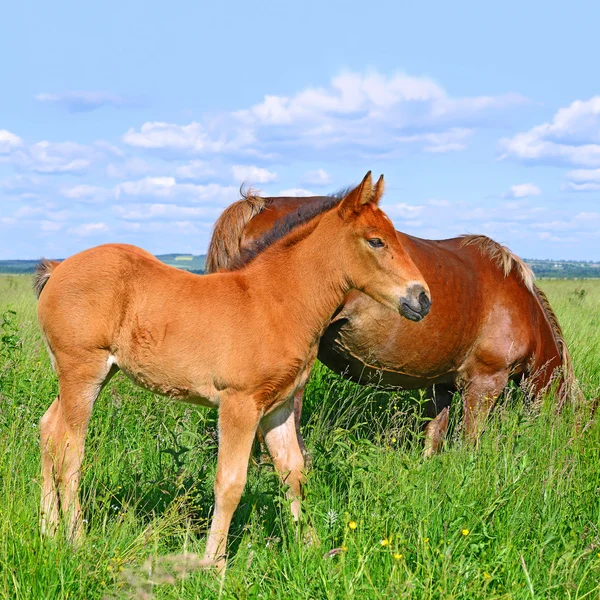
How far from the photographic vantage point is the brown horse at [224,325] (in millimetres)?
3906

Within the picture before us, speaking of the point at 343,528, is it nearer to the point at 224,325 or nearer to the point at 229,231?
the point at 224,325

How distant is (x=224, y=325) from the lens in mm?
4027

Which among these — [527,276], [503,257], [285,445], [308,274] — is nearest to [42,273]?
[308,274]

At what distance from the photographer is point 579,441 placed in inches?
206

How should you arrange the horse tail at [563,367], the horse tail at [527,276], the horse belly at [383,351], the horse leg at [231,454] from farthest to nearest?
the horse tail at [527,276] → the horse tail at [563,367] → the horse belly at [383,351] → the horse leg at [231,454]

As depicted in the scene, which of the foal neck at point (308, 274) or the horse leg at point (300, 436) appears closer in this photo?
the foal neck at point (308, 274)

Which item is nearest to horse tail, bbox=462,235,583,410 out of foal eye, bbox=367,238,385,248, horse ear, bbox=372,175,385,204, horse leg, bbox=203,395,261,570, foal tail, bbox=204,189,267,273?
foal tail, bbox=204,189,267,273

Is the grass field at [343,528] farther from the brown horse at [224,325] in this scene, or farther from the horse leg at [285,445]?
the brown horse at [224,325]

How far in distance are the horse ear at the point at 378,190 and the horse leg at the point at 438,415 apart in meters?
2.93

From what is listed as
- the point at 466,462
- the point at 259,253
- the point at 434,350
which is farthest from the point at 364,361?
the point at 259,253

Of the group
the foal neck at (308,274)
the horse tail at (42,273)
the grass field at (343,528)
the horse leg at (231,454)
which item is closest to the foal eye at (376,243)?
the foal neck at (308,274)

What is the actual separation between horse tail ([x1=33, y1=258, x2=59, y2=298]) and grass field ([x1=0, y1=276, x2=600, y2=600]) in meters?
1.02

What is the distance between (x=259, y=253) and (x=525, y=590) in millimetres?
2380

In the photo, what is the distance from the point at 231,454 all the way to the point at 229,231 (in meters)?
2.71
